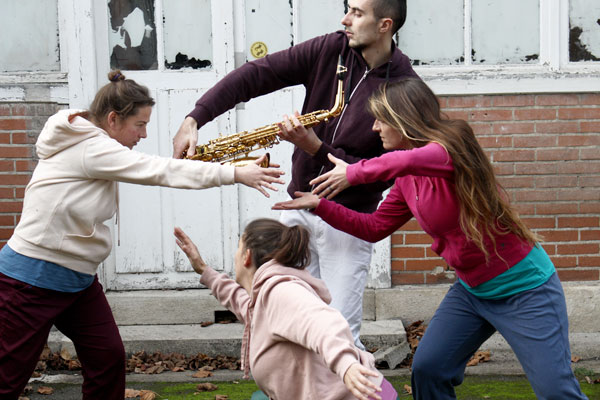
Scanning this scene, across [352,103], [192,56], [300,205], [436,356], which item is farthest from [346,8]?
[436,356]

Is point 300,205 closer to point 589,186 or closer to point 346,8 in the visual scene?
point 346,8

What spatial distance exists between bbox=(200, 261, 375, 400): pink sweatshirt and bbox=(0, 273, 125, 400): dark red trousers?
1.04m

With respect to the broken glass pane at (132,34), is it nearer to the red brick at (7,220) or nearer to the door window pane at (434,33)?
the red brick at (7,220)

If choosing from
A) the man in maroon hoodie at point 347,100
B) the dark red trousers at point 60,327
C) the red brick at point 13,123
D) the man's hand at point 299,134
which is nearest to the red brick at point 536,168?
the man in maroon hoodie at point 347,100

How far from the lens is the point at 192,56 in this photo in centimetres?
643

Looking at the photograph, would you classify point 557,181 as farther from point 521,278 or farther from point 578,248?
point 521,278

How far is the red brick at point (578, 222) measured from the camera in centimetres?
629

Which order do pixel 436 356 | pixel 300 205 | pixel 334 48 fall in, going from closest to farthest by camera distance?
pixel 436 356 → pixel 300 205 → pixel 334 48

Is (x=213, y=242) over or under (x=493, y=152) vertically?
under

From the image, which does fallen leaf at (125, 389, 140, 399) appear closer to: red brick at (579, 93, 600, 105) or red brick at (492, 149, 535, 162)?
red brick at (492, 149, 535, 162)

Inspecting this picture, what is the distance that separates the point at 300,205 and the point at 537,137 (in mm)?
2868

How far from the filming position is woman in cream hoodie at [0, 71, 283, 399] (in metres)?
3.86

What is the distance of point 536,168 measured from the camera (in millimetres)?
6262

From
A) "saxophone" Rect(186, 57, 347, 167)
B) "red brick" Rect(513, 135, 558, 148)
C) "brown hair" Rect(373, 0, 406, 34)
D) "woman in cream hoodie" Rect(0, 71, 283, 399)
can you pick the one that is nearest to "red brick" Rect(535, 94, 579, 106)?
"red brick" Rect(513, 135, 558, 148)
